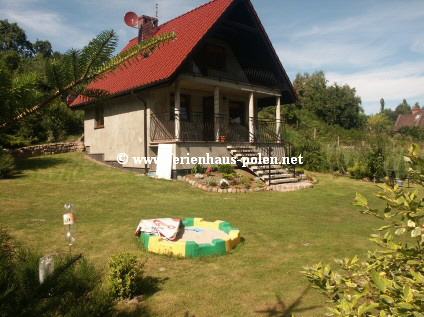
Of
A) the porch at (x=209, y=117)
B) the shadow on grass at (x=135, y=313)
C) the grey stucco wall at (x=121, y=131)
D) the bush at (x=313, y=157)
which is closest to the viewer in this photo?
the shadow on grass at (x=135, y=313)

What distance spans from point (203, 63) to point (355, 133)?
78.0 feet

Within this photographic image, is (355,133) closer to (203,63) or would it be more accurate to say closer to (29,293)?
(203,63)

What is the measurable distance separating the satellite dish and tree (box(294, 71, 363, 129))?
27.7 m

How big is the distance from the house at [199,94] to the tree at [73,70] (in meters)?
12.1

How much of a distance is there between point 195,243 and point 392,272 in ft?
12.1

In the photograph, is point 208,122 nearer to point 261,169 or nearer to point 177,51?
point 177,51

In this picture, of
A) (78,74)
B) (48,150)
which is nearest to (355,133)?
(48,150)

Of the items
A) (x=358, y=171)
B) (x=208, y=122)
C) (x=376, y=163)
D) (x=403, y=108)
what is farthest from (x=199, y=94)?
(x=403, y=108)

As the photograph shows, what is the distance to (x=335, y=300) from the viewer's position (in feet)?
6.37

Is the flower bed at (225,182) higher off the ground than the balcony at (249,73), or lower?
lower

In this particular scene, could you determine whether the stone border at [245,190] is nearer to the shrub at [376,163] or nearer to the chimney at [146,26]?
the shrub at [376,163]

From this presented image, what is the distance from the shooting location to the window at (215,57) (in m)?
17.3

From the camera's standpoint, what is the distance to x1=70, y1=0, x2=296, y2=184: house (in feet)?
47.0

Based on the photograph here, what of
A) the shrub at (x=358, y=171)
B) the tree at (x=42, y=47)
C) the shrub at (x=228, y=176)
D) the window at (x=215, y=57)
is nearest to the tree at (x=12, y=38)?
the tree at (x=42, y=47)
